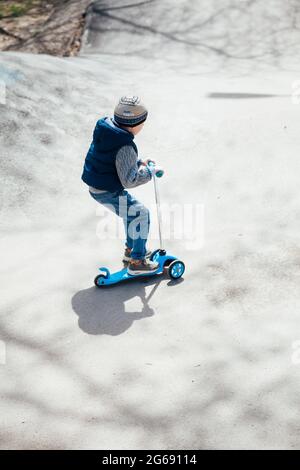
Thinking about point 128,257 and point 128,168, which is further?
point 128,257

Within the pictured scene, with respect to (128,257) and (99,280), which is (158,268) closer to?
(128,257)

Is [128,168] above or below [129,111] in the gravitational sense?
below

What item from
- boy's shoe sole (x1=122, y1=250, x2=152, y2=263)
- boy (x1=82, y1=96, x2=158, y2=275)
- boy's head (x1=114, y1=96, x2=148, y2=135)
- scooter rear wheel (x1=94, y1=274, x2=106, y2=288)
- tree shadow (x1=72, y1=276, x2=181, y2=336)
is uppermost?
boy's head (x1=114, y1=96, x2=148, y2=135)

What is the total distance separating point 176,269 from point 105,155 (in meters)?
1.27

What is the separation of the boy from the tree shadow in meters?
0.16

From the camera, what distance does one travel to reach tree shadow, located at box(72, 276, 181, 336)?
5719 millimetres

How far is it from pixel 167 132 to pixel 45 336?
14.0 ft

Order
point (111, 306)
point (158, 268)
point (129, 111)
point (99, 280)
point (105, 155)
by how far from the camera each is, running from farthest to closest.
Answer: point (158, 268) < point (99, 280) < point (111, 306) < point (105, 155) < point (129, 111)

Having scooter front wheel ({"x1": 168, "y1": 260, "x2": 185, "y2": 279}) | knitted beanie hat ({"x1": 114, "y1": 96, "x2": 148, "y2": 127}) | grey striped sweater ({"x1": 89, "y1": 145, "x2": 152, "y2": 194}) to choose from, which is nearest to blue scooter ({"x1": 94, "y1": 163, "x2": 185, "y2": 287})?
scooter front wheel ({"x1": 168, "y1": 260, "x2": 185, "y2": 279})

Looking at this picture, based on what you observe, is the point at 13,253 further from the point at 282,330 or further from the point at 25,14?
the point at 25,14

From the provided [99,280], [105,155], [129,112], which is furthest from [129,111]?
[99,280]

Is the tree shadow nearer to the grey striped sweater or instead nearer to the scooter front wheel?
the scooter front wheel

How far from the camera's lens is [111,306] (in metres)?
6.02

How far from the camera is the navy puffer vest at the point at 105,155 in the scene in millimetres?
5793
